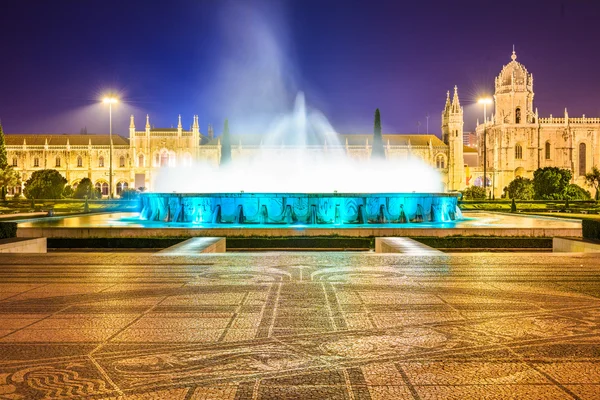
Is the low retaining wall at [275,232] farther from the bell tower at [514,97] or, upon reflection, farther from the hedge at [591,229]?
the bell tower at [514,97]

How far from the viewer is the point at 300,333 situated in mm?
4848

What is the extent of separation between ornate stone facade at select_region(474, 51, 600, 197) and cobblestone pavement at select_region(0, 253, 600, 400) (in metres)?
72.3

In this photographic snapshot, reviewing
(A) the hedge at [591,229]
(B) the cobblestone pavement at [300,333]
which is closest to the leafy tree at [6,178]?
(B) the cobblestone pavement at [300,333]

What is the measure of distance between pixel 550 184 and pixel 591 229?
34339 mm

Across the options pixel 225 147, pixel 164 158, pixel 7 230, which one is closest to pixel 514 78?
pixel 225 147

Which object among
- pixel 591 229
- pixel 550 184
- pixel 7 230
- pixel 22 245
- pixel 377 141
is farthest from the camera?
pixel 377 141

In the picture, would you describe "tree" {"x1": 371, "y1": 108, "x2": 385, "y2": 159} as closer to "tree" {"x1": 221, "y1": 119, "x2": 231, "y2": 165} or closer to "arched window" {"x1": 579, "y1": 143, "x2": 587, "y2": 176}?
"tree" {"x1": 221, "y1": 119, "x2": 231, "y2": 165}

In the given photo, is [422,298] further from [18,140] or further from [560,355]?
[18,140]

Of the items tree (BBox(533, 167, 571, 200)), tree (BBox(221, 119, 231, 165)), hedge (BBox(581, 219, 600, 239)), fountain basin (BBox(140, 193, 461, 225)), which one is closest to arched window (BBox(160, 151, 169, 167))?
tree (BBox(221, 119, 231, 165))

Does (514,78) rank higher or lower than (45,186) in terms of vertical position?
higher

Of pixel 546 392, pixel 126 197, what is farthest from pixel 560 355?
pixel 126 197

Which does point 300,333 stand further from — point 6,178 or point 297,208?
point 6,178

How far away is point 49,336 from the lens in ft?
15.6

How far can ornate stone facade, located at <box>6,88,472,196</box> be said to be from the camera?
257 ft
